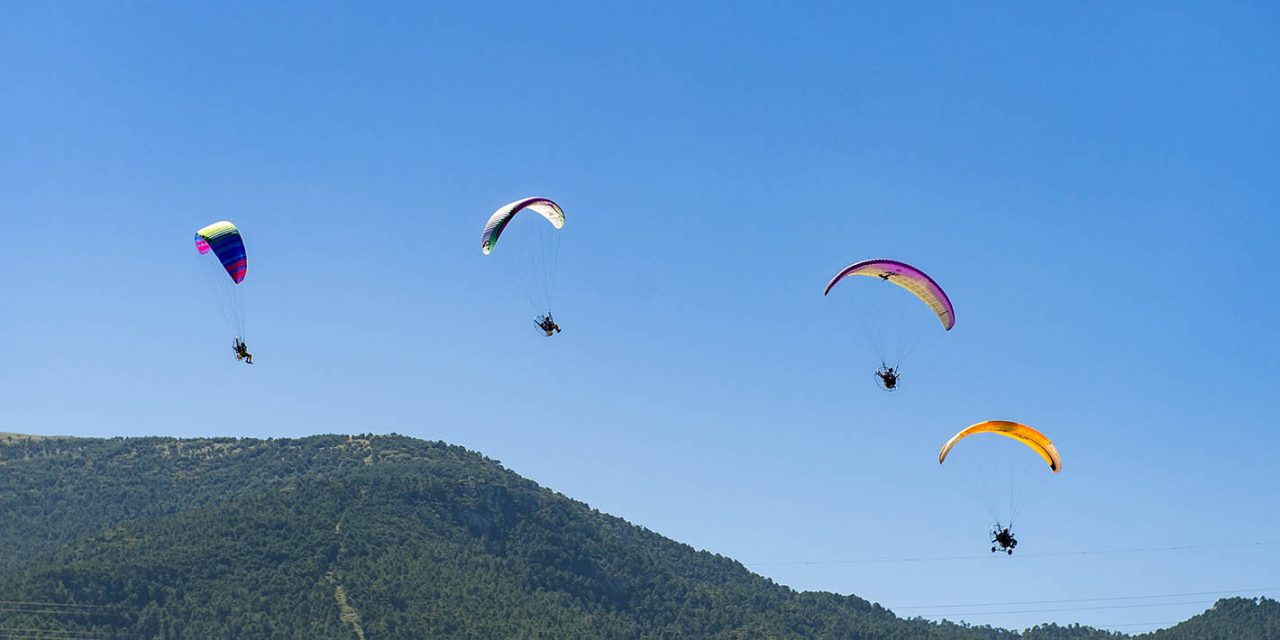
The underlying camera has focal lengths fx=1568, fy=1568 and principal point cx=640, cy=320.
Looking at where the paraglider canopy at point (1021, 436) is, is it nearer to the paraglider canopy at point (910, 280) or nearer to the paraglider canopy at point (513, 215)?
the paraglider canopy at point (910, 280)

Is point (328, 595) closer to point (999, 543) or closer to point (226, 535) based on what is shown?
point (226, 535)

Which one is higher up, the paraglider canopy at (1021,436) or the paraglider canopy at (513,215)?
the paraglider canopy at (513,215)

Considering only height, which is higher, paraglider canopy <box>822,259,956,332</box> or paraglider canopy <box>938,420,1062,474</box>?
paraglider canopy <box>822,259,956,332</box>

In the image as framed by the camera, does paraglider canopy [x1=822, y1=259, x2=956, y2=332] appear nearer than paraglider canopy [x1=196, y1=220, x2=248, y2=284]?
Yes

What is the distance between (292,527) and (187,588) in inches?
946

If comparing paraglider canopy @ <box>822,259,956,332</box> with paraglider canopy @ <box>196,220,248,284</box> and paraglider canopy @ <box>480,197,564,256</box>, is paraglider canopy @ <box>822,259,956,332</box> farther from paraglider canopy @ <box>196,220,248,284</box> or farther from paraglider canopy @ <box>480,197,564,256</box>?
paraglider canopy @ <box>196,220,248,284</box>

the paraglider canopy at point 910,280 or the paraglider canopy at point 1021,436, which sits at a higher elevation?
the paraglider canopy at point 910,280

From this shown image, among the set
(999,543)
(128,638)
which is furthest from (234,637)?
(999,543)

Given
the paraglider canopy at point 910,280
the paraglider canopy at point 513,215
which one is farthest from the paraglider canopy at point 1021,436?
the paraglider canopy at point 513,215

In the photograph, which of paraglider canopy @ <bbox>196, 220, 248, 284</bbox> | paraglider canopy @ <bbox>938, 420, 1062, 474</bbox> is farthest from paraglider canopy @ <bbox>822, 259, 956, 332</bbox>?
paraglider canopy @ <bbox>196, 220, 248, 284</bbox>

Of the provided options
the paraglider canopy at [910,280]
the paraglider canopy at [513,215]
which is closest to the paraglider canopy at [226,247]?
the paraglider canopy at [513,215]

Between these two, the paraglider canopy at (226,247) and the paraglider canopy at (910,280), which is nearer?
the paraglider canopy at (910,280)

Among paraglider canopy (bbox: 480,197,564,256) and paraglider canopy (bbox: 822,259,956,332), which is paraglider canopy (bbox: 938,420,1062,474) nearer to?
paraglider canopy (bbox: 822,259,956,332)

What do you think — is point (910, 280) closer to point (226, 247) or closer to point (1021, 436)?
point (1021, 436)
